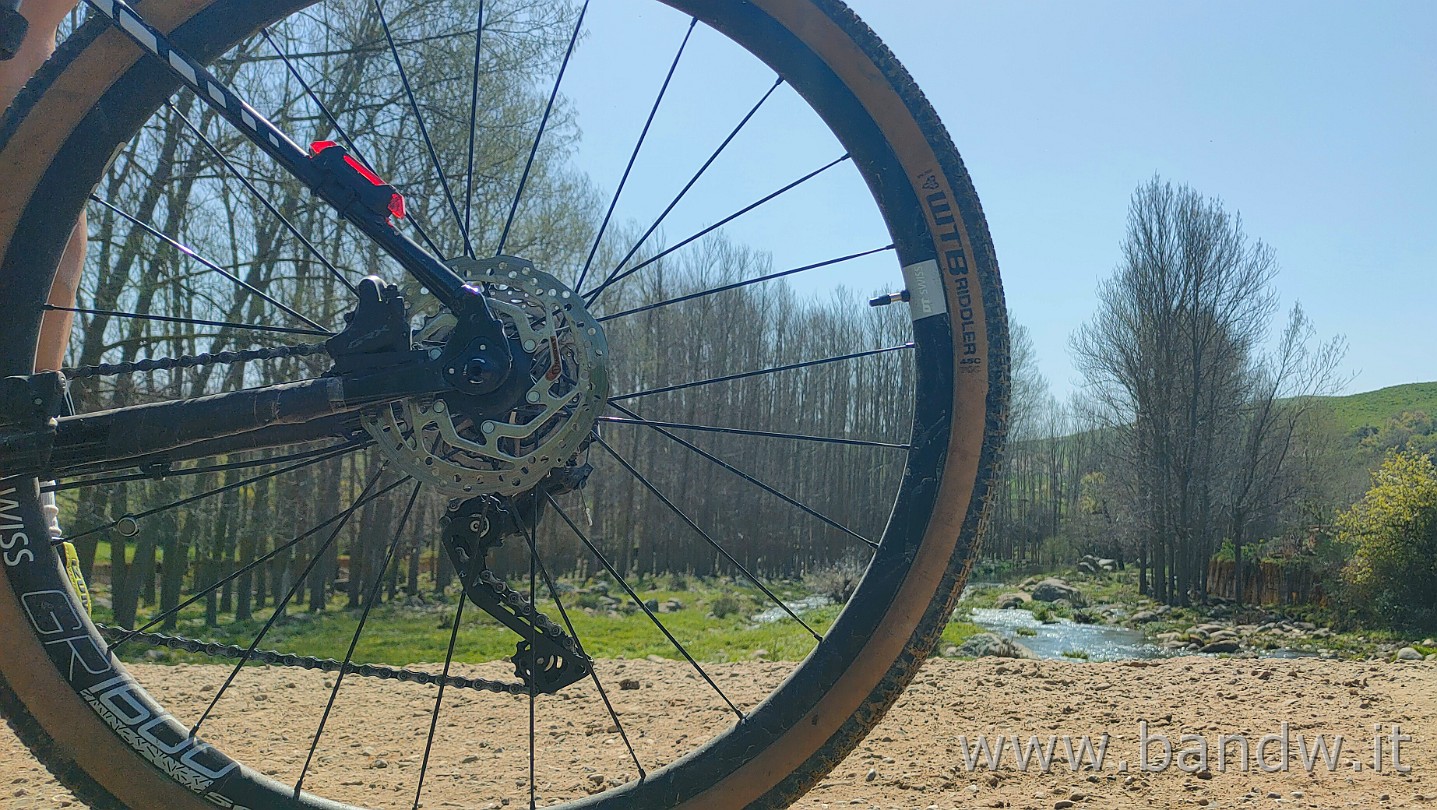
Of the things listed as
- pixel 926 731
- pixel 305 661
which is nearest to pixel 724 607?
pixel 926 731

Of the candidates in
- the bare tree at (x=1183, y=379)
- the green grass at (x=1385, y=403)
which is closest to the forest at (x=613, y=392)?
the bare tree at (x=1183, y=379)

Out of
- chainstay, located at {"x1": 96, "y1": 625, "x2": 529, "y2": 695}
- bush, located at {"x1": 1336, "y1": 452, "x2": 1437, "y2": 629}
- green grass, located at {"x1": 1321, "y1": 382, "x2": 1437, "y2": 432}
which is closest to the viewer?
chainstay, located at {"x1": 96, "y1": 625, "x2": 529, "y2": 695}

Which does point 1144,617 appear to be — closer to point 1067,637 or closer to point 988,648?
point 1067,637

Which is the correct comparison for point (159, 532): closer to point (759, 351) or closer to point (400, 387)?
point (400, 387)

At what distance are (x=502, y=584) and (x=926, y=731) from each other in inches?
116

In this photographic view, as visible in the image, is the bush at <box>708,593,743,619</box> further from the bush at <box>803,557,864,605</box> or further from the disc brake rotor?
the disc brake rotor

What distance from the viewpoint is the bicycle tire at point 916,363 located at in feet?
7.35

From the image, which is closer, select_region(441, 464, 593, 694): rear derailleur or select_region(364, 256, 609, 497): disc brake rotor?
select_region(364, 256, 609, 497): disc brake rotor

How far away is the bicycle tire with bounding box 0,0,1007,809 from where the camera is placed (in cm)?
224

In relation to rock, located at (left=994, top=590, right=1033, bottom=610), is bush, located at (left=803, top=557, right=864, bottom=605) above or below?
above

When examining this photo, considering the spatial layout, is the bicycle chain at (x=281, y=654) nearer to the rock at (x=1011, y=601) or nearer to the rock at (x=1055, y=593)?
the rock at (x=1011, y=601)

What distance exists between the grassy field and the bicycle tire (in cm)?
825

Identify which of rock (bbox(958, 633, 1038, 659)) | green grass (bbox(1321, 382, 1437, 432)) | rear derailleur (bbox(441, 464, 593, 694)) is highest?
green grass (bbox(1321, 382, 1437, 432))

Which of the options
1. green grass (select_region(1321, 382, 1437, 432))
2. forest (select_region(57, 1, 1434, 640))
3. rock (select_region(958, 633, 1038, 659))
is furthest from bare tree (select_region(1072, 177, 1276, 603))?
green grass (select_region(1321, 382, 1437, 432))
